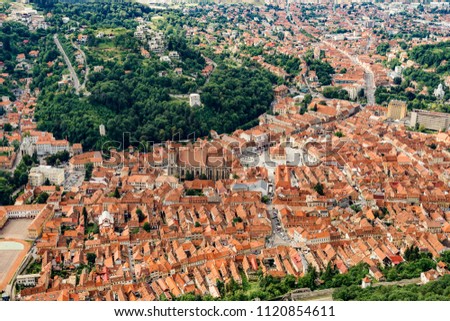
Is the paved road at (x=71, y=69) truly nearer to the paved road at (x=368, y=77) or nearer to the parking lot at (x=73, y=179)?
the parking lot at (x=73, y=179)

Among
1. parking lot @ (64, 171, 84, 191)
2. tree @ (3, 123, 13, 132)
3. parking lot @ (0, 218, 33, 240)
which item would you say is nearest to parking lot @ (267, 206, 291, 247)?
parking lot @ (0, 218, 33, 240)

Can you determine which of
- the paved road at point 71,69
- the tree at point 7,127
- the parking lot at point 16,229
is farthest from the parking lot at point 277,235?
the paved road at point 71,69

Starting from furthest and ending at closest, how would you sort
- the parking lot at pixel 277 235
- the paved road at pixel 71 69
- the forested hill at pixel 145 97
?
the paved road at pixel 71 69, the forested hill at pixel 145 97, the parking lot at pixel 277 235

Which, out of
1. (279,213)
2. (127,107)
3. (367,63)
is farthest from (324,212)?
(367,63)

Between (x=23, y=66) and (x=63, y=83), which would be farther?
(x=23, y=66)

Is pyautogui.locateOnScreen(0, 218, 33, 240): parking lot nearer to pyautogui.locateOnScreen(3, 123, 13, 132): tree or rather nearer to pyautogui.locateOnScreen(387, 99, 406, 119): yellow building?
pyautogui.locateOnScreen(3, 123, 13, 132): tree

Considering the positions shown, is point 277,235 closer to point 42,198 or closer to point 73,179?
point 42,198

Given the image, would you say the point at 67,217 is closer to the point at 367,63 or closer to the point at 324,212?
the point at 324,212
